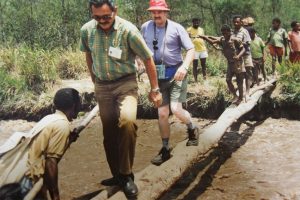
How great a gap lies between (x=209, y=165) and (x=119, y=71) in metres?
3.29

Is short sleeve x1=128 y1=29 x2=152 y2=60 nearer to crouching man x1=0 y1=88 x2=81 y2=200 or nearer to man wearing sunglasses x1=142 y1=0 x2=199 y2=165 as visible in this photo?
crouching man x1=0 y1=88 x2=81 y2=200

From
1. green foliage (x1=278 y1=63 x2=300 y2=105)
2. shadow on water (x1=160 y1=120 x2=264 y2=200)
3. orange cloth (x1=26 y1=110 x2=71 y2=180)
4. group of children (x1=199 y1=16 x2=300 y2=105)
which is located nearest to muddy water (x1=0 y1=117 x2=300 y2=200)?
shadow on water (x1=160 y1=120 x2=264 y2=200)

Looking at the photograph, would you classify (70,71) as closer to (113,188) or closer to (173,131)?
(173,131)

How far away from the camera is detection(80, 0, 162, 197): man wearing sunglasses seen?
4.16 metres

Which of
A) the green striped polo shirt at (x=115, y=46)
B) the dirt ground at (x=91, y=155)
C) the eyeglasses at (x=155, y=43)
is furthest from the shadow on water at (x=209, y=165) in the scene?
the green striped polo shirt at (x=115, y=46)

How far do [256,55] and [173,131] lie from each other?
2670mm

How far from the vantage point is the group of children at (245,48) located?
846cm

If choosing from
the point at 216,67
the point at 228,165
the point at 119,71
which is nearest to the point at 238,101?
the point at 228,165

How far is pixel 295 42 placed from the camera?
35.7 feet

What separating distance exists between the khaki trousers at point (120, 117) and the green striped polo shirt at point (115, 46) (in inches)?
4.1

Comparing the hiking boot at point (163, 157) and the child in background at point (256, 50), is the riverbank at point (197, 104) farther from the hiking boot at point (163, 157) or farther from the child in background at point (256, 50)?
the hiking boot at point (163, 157)

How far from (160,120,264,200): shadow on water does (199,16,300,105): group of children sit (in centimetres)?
69

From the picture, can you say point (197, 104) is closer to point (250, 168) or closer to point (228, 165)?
point (228, 165)

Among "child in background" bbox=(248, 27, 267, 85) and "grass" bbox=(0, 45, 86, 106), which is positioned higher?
"child in background" bbox=(248, 27, 267, 85)
